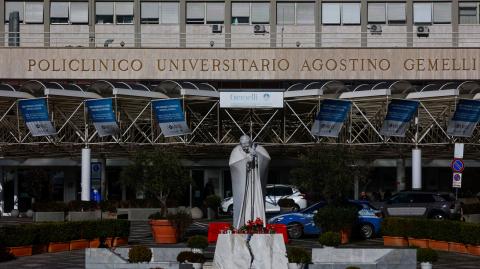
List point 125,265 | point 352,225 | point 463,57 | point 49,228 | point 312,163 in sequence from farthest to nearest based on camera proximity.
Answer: point 463,57, point 312,163, point 352,225, point 49,228, point 125,265

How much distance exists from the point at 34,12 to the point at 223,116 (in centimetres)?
1745

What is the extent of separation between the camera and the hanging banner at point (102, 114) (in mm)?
43875

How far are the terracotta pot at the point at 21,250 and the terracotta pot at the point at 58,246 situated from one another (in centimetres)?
118

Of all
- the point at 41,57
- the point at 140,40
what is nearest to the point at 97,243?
the point at 41,57

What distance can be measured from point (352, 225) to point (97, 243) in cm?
861

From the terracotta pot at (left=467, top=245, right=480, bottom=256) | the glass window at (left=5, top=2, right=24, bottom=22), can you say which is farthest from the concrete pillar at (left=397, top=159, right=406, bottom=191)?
the glass window at (left=5, top=2, right=24, bottom=22)

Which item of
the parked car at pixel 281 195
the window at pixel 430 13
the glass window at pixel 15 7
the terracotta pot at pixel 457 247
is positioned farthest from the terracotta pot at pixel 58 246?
the window at pixel 430 13

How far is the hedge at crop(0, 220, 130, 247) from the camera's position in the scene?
29.6 metres

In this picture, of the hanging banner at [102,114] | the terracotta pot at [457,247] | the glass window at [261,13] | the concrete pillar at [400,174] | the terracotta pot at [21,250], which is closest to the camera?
the terracotta pot at [21,250]

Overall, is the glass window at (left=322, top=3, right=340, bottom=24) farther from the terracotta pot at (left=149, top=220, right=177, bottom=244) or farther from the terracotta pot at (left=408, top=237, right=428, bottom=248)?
the terracotta pot at (left=149, top=220, right=177, bottom=244)

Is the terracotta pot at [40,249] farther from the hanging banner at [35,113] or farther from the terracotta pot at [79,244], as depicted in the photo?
the hanging banner at [35,113]

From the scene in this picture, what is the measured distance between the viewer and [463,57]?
185 feet

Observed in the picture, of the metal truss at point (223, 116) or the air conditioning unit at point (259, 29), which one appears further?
the air conditioning unit at point (259, 29)

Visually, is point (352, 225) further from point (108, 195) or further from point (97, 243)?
point (108, 195)
